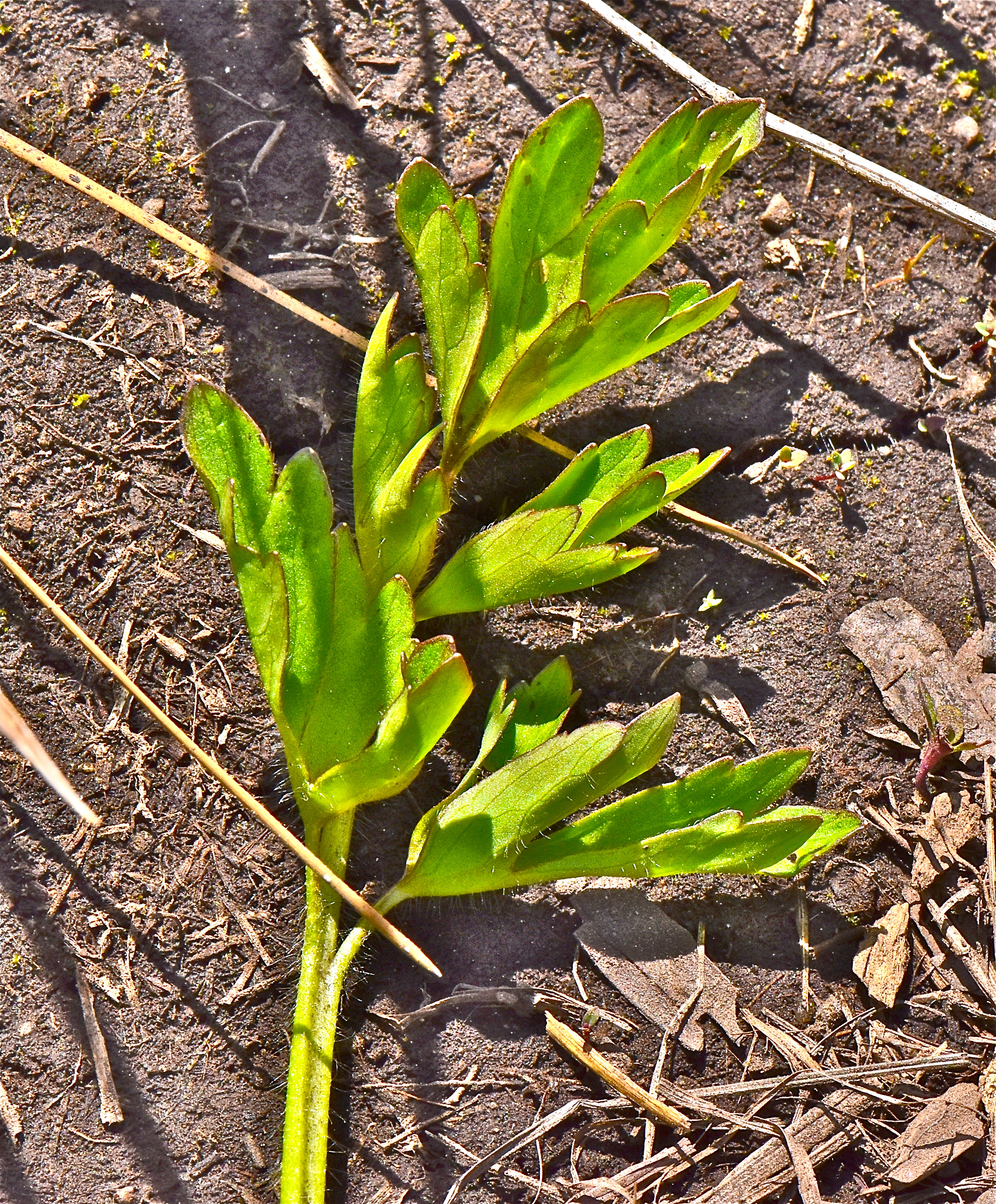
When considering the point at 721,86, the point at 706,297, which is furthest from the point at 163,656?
the point at 721,86

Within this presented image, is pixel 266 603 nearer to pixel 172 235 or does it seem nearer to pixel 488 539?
pixel 488 539

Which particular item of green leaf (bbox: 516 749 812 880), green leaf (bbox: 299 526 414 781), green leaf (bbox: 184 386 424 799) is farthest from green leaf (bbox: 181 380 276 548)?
green leaf (bbox: 516 749 812 880)

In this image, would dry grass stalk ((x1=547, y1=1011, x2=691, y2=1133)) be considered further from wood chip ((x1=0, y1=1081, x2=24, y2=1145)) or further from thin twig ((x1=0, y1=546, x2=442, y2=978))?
wood chip ((x1=0, y1=1081, x2=24, y2=1145))

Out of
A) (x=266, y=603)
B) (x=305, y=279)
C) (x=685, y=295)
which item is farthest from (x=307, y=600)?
(x=685, y=295)

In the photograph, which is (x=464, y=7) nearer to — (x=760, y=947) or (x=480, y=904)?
(x=480, y=904)

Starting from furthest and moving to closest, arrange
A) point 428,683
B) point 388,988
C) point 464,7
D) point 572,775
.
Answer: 1. point 464,7
2. point 388,988
3. point 572,775
4. point 428,683
